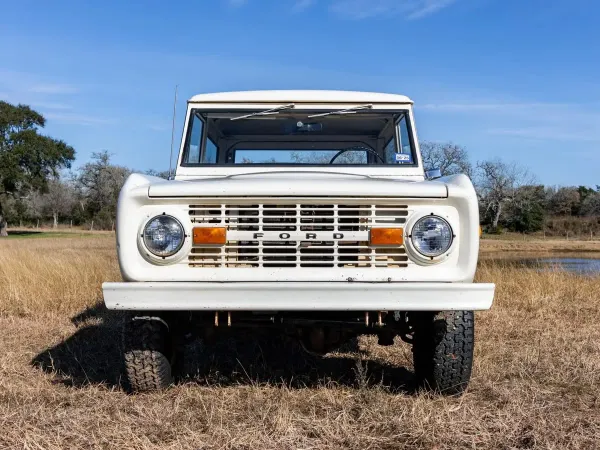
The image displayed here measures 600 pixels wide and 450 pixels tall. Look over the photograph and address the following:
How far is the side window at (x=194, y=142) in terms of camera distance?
13.9 feet

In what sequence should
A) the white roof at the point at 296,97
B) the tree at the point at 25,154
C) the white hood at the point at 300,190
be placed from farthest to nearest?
1. the tree at the point at 25,154
2. the white roof at the point at 296,97
3. the white hood at the point at 300,190

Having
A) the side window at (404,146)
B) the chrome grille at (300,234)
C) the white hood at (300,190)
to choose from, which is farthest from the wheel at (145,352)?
the side window at (404,146)

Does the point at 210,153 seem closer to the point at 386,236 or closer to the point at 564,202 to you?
the point at 386,236

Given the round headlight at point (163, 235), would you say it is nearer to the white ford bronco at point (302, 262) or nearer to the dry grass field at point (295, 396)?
the white ford bronco at point (302, 262)

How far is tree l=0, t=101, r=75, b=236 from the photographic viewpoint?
37250mm

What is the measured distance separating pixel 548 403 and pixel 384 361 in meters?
1.48

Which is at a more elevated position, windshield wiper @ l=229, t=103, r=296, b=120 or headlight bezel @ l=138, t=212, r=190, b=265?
windshield wiper @ l=229, t=103, r=296, b=120

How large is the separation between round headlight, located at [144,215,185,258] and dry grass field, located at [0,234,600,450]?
2.88 feet

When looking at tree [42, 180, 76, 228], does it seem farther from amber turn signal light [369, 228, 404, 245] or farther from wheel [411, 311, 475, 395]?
amber turn signal light [369, 228, 404, 245]

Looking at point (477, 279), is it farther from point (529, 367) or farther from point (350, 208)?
point (350, 208)

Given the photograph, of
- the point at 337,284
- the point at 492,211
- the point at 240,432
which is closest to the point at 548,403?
the point at 337,284

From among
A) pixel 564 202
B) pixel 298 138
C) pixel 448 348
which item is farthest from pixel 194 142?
pixel 564 202

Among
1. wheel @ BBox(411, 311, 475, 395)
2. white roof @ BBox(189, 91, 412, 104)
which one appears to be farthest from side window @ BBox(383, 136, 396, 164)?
wheel @ BBox(411, 311, 475, 395)

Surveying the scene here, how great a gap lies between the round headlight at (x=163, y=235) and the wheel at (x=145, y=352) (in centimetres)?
47
